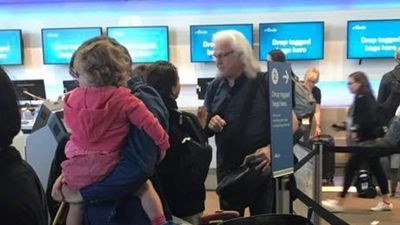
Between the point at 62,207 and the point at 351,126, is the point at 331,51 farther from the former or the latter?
the point at 62,207

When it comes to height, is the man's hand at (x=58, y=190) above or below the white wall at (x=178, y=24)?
below

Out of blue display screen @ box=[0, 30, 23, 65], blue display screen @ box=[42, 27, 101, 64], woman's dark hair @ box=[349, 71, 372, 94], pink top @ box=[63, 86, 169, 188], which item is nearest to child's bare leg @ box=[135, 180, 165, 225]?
pink top @ box=[63, 86, 169, 188]

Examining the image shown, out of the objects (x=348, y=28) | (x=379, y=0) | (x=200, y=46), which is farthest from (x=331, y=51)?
(x=200, y=46)

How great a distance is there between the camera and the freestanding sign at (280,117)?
8.15ft

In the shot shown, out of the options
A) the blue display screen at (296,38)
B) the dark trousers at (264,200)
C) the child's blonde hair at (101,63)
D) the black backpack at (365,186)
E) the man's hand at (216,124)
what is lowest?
the black backpack at (365,186)

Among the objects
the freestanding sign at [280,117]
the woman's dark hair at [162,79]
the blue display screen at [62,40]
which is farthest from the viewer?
the blue display screen at [62,40]

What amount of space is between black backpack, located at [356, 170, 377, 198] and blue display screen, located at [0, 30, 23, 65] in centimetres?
598

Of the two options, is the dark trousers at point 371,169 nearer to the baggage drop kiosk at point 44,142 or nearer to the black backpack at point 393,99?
the black backpack at point 393,99

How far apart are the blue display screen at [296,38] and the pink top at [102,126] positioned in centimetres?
679

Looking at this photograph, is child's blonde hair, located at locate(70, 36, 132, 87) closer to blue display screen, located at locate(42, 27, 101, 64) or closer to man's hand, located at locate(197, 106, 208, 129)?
man's hand, located at locate(197, 106, 208, 129)

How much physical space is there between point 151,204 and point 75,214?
0.31 m

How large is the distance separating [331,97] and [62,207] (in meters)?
7.07

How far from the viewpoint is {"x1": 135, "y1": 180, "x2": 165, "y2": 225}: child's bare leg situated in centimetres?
201

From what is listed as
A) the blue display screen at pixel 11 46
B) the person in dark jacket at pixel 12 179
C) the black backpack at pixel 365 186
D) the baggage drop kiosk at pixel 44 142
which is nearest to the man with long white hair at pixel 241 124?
the baggage drop kiosk at pixel 44 142
